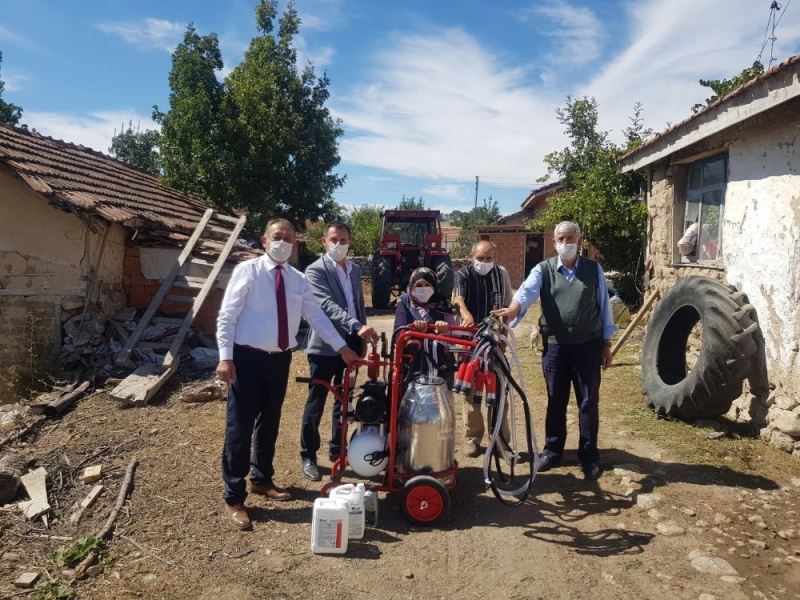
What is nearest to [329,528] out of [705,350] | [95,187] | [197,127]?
[705,350]

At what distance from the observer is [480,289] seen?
4.37m

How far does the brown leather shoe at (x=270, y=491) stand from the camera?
3693mm

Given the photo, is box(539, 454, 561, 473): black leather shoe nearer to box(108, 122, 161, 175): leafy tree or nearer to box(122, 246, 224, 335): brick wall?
box(122, 246, 224, 335): brick wall

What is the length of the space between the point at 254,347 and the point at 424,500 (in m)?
1.34

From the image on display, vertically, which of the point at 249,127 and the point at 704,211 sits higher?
the point at 249,127

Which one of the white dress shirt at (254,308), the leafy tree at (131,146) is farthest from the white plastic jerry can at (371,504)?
the leafy tree at (131,146)

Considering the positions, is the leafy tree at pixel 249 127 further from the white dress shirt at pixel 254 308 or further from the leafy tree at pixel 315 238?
the white dress shirt at pixel 254 308

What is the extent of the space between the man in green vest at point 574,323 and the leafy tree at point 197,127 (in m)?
11.1

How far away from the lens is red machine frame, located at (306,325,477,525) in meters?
3.34

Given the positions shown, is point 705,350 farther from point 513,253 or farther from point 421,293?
point 513,253

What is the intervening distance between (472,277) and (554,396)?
3.47 ft

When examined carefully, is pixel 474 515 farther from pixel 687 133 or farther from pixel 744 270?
pixel 687 133

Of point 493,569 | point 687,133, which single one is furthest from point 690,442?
point 687,133

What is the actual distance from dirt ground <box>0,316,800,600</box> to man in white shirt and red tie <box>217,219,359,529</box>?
36 cm
